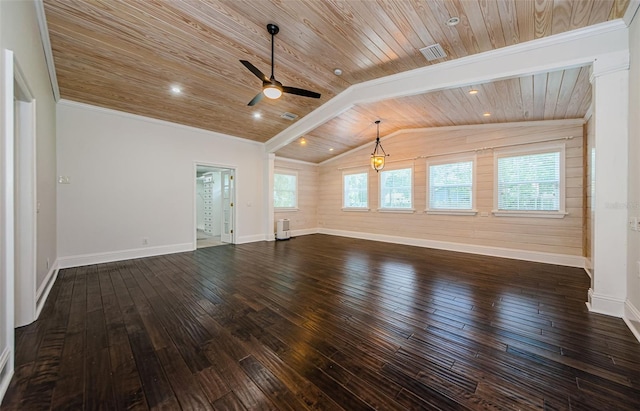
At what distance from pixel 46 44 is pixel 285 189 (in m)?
5.82

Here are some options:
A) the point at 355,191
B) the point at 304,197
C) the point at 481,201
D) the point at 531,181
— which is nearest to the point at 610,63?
the point at 531,181

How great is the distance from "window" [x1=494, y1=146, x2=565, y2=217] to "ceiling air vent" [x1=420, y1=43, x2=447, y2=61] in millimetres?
3023

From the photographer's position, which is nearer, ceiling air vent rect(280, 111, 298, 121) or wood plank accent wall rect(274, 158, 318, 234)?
ceiling air vent rect(280, 111, 298, 121)

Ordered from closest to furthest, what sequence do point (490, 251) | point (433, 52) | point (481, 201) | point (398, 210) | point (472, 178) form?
point (433, 52) < point (490, 251) < point (481, 201) < point (472, 178) < point (398, 210)

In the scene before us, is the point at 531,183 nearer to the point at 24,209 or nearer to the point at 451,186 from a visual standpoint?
the point at 451,186

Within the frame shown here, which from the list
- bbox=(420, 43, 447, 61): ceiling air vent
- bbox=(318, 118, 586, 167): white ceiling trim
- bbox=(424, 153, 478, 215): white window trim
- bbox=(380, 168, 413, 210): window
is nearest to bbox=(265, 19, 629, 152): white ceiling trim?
bbox=(420, 43, 447, 61): ceiling air vent

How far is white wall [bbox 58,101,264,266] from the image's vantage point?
167 inches

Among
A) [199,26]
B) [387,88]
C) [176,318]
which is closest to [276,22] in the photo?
[199,26]

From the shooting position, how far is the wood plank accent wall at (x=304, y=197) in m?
8.18

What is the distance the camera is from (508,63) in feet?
9.88

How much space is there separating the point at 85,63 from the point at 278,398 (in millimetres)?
4681

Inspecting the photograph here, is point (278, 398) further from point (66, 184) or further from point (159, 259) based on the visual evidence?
point (66, 184)

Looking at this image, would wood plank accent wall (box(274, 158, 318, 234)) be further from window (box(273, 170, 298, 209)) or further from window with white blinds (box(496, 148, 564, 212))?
window with white blinds (box(496, 148, 564, 212))

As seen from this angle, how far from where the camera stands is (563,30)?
2.65 metres
